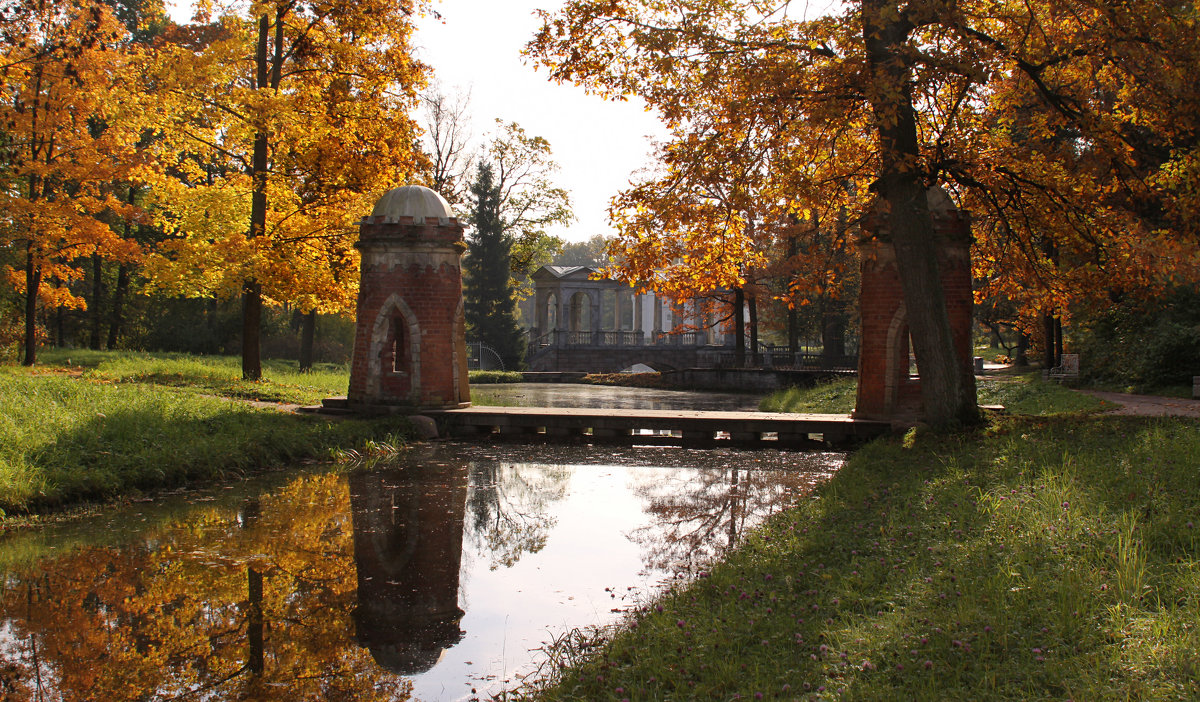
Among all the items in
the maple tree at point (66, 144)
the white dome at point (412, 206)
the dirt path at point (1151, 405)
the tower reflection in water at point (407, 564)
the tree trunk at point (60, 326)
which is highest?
the maple tree at point (66, 144)

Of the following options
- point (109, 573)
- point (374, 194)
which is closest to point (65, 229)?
point (374, 194)

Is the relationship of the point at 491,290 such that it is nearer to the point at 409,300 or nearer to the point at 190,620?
the point at 409,300

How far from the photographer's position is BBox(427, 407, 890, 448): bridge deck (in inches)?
593

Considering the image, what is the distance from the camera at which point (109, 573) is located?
21.6 feet

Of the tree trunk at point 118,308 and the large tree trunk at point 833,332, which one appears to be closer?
the tree trunk at point 118,308

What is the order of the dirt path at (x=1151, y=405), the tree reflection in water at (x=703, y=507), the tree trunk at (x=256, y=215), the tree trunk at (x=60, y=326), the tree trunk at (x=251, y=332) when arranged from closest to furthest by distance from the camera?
1. the tree reflection in water at (x=703, y=507)
2. the dirt path at (x=1151, y=405)
3. the tree trunk at (x=256, y=215)
4. the tree trunk at (x=251, y=332)
5. the tree trunk at (x=60, y=326)

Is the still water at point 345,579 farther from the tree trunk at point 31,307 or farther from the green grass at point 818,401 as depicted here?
the tree trunk at point 31,307

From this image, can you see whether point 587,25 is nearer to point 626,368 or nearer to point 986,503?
point 986,503

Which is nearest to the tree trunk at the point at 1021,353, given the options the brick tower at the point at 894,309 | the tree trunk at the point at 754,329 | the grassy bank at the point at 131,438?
the tree trunk at the point at 754,329

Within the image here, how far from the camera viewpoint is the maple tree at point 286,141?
1755 cm

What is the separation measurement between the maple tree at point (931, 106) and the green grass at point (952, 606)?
4.75m

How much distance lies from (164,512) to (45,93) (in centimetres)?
1712

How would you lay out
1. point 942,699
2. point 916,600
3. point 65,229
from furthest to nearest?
point 65,229, point 916,600, point 942,699

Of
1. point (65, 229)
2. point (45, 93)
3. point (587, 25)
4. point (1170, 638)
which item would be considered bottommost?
point (1170, 638)
